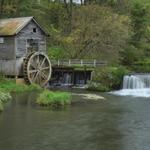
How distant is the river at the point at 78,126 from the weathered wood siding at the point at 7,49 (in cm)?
1107

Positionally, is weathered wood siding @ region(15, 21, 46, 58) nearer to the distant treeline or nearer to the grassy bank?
the grassy bank

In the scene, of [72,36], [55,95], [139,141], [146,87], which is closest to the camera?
[139,141]

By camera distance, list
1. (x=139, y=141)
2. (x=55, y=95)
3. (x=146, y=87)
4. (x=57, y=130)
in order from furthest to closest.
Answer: (x=146, y=87), (x=55, y=95), (x=57, y=130), (x=139, y=141)

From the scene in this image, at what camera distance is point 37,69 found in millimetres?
43312

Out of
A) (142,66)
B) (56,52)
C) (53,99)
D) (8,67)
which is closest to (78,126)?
(53,99)

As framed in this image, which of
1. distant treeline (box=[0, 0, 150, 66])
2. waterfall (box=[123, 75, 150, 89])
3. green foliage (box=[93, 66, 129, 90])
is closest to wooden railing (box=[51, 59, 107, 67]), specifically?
green foliage (box=[93, 66, 129, 90])

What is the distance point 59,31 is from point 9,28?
49.6 feet

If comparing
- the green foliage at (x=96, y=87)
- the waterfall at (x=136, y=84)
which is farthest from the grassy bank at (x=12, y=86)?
the waterfall at (x=136, y=84)

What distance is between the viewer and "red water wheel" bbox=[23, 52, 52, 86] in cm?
4172

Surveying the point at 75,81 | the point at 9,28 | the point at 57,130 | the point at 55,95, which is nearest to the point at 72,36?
the point at 75,81

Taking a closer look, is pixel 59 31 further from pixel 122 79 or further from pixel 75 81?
pixel 122 79

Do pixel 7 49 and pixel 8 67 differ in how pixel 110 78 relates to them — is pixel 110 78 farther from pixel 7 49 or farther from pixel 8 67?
pixel 7 49

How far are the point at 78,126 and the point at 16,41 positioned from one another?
2061 centimetres

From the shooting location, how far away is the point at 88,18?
2024 inches
